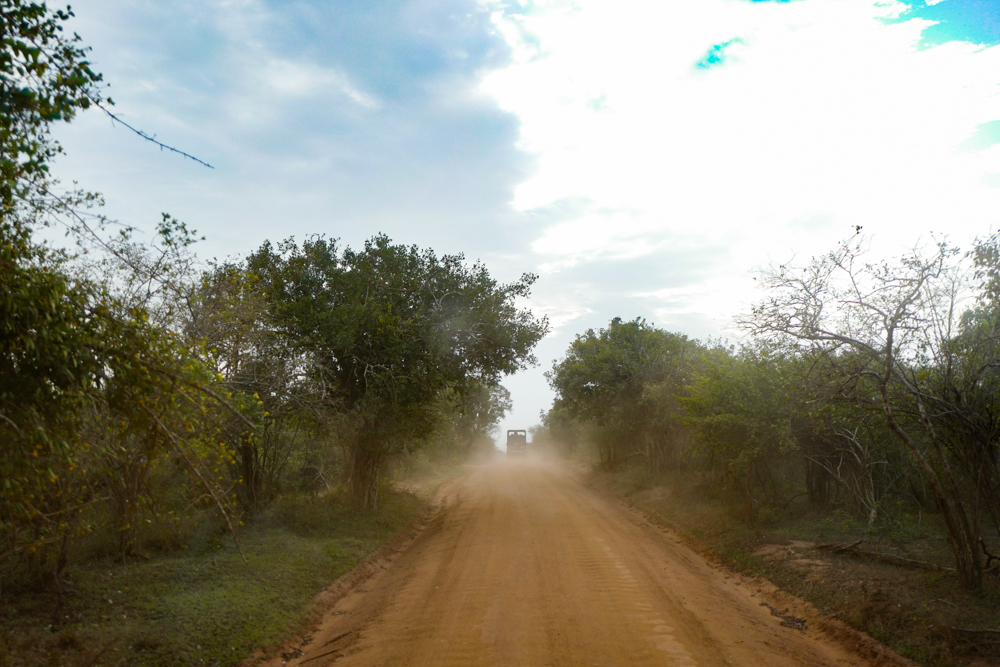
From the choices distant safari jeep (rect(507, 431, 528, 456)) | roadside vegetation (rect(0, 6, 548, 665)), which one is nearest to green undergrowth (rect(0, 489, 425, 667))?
roadside vegetation (rect(0, 6, 548, 665))

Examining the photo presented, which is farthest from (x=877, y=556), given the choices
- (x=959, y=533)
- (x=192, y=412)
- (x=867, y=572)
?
(x=192, y=412)

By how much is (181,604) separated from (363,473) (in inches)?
371

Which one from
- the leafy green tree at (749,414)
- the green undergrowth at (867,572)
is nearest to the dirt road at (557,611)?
the green undergrowth at (867,572)

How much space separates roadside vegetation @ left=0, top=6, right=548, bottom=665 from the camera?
4.33m

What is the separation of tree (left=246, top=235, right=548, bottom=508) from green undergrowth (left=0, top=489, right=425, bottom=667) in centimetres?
378

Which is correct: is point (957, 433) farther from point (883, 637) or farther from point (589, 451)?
point (589, 451)

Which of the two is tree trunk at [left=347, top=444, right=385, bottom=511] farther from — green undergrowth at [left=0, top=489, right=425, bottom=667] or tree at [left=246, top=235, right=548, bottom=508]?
green undergrowth at [left=0, top=489, right=425, bottom=667]

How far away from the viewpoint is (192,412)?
5484mm

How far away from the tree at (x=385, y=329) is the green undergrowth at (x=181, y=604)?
3.78m

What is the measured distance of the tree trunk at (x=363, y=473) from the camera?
54.7 feet

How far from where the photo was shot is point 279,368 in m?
11.6

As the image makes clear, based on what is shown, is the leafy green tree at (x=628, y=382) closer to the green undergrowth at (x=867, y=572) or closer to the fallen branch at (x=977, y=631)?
the green undergrowth at (x=867, y=572)

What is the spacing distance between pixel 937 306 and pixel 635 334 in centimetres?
1863

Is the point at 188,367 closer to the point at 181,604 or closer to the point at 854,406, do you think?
the point at 181,604
